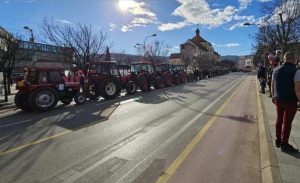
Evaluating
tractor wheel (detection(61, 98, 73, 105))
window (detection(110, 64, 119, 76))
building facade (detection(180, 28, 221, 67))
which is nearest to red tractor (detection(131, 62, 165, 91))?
window (detection(110, 64, 119, 76))

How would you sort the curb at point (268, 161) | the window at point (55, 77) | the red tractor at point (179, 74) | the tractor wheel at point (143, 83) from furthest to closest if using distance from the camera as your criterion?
the red tractor at point (179, 74)
the tractor wheel at point (143, 83)
the window at point (55, 77)
the curb at point (268, 161)

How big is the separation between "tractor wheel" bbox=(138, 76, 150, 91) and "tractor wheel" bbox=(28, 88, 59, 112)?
9.53m

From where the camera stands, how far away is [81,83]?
60.9 ft

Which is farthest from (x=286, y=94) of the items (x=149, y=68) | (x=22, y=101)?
(x=149, y=68)

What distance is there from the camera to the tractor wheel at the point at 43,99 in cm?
1458

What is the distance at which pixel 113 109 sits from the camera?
14.2 meters

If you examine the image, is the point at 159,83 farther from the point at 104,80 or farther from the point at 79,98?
the point at 79,98

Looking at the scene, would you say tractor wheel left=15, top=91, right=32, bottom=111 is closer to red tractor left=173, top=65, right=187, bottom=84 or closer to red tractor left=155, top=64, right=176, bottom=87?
red tractor left=155, top=64, right=176, bottom=87

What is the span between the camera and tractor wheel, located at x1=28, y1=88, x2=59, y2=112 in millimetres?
14578

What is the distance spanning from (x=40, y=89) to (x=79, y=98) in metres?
2.40

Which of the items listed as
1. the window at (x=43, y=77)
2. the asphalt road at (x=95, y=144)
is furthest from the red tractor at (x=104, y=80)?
the asphalt road at (x=95, y=144)

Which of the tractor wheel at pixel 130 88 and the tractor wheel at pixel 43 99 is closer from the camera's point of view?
the tractor wheel at pixel 43 99

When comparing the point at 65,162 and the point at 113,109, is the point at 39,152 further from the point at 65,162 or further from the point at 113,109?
the point at 113,109

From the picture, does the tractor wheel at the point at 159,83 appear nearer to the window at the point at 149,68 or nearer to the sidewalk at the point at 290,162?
the window at the point at 149,68
